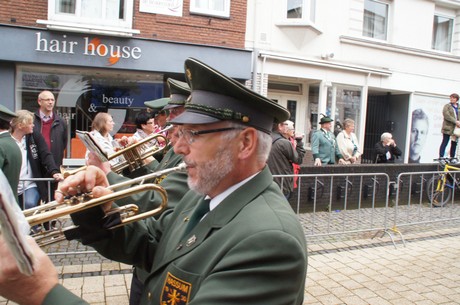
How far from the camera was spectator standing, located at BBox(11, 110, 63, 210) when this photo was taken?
5.22m

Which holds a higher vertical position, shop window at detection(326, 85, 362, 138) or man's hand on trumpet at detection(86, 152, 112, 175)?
shop window at detection(326, 85, 362, 138)

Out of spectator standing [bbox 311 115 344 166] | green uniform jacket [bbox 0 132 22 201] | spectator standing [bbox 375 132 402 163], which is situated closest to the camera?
green uniform jacket [bbox 0 132 22 201]

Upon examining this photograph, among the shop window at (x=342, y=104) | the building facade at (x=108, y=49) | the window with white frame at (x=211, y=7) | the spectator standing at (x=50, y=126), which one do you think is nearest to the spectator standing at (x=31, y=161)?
the spectator standing at (x=50, y=126)

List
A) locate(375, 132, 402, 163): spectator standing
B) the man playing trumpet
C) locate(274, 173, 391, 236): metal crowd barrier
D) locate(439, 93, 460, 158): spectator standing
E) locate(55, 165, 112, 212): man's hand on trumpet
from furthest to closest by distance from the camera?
locate(439, 93, 460, 158): spectator standing
locate(375, 132, 402, 163): spectator standing
locate(274, 173, 391, 236): metal crowd barrier
locate(55, 165, 112, 212): man's hand on trumpet
the man playing trumpet

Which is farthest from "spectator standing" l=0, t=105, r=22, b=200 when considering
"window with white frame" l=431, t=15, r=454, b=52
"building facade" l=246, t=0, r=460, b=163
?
"window with white frame" l=431, t=15, r=454, b=52

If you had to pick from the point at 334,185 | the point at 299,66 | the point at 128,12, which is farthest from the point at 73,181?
the point at 299,66

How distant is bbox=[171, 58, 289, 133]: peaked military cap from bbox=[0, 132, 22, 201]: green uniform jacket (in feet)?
10.8

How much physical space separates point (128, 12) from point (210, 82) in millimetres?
9454

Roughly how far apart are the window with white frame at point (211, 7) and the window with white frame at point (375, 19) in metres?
5.41

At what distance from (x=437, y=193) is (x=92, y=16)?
29.9 ft

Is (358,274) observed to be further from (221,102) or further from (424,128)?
(424,128)

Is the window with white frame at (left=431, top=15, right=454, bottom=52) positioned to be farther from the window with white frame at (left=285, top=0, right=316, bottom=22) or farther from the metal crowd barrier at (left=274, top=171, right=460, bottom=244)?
the metal crowd barrier at (left=274, top=171, right=460, bottom=244)

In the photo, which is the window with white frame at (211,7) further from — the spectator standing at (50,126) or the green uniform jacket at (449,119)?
the green uniform jacket at (449,119)

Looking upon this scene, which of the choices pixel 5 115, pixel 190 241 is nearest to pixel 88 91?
pixel 5 115
